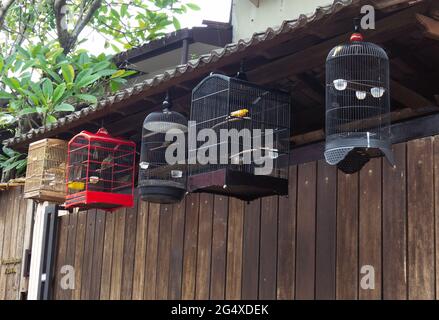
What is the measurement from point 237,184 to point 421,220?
1.30 metres

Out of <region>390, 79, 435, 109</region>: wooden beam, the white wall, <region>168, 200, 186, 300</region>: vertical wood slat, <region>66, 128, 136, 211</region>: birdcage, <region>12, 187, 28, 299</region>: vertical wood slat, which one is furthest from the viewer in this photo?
the white wall

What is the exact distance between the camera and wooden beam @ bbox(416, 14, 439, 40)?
475 cm

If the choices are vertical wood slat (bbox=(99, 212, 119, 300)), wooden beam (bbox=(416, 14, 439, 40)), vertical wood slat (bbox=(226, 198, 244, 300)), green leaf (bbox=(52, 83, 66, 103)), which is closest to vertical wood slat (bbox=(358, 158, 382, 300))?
wooden beam (bbox=(416, 14, 439, 40))

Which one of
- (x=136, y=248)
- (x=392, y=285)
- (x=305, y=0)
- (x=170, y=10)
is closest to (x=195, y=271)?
(x=136, y=248)

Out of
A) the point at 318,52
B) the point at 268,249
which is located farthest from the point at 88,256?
the point at 318,52

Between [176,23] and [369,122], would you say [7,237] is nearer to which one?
[176,23]

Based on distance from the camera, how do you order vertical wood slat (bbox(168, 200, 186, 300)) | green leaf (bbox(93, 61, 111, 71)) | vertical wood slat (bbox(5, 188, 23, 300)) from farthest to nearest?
vertical wood slat (bbox(5, 188, 23, 300)) < green leaf (bbox(93, 61, 111, 71)) < vertical wood slat (bbox(168, 200, 186, 300))

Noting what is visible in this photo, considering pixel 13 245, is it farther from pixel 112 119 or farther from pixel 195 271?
pixel 195 271

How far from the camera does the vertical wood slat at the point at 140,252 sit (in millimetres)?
7594

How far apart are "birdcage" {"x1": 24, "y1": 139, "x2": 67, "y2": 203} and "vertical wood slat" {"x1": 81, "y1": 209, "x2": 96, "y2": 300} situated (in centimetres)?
59

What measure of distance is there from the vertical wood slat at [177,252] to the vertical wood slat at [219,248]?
46 centimetres

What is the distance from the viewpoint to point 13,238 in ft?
33.6

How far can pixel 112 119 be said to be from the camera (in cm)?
787

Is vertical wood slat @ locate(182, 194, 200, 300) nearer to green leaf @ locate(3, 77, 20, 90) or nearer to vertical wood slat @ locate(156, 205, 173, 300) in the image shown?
vertical wood slat @ locate(156, 205, 173, 300)
